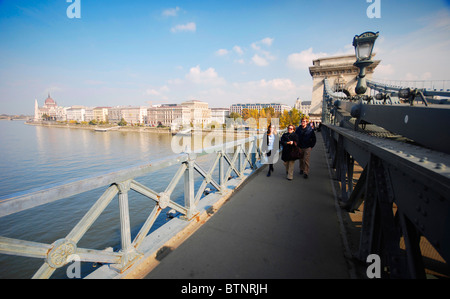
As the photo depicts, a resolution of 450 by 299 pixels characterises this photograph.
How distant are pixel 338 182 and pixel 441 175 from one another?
5125mm

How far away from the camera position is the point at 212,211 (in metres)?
3.81

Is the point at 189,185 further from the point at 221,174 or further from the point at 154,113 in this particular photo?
the point at 154,113

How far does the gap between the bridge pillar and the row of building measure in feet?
191

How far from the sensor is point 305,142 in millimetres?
6230

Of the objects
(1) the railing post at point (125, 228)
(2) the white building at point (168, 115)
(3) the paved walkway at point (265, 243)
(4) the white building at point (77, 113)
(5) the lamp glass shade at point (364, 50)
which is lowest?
(3) the paved walkway at point (265, 243)

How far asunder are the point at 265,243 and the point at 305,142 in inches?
167

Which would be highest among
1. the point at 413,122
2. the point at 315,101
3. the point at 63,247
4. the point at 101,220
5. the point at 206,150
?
the point at 315,101

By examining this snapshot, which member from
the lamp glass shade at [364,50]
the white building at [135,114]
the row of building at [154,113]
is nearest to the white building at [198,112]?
the row of building at [154,113]

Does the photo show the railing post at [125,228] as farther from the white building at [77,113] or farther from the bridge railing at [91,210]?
the white building at [77,113]

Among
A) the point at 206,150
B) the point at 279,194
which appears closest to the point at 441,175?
the point at 206,150

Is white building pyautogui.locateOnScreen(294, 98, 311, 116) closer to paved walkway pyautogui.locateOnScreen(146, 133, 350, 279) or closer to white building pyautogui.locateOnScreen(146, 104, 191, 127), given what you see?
white building pyautogui.locateOnScreen(146, 104, 191, 127)

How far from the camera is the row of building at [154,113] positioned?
11850 centimetres

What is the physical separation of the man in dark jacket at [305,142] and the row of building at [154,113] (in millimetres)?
87425
